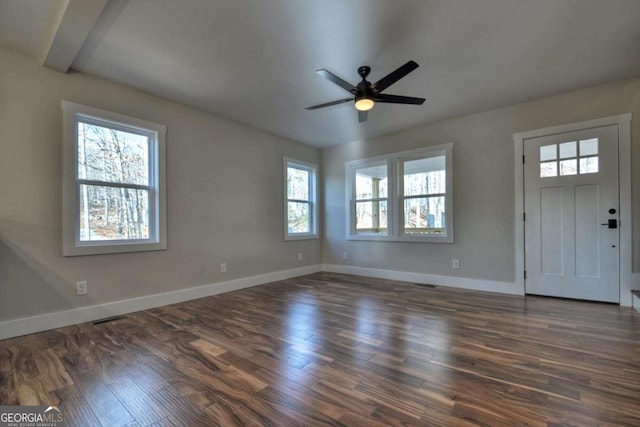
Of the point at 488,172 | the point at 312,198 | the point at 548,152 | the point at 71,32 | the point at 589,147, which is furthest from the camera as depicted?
the point at 312,198

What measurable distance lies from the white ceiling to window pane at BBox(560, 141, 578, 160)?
0.69 meters

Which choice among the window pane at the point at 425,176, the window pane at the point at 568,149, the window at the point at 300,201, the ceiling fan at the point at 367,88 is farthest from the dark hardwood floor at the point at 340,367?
the window at the point at 300,201

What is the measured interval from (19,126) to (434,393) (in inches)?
159

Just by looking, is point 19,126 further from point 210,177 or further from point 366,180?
point 366,180

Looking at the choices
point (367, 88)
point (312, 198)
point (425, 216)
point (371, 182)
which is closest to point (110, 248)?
point (367, 88)

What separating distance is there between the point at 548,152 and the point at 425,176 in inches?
64.4

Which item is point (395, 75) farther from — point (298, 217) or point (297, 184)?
point (298, 217)

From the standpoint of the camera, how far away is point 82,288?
9.92ft

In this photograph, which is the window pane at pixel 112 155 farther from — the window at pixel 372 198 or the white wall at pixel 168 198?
the window at pixel 372 198

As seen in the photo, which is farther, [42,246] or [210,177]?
[210,177]

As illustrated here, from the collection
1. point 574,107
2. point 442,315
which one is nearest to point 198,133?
point 442,315

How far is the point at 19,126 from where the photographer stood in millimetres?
2711

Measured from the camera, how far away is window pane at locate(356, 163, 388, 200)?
5396 millimetres

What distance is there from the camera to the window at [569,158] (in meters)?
3.58
